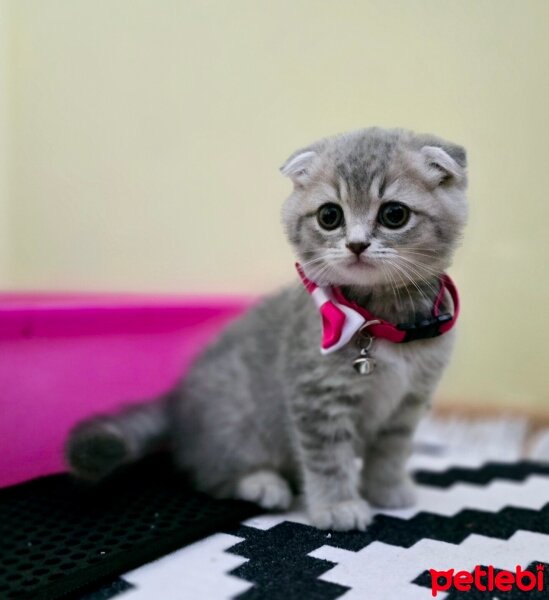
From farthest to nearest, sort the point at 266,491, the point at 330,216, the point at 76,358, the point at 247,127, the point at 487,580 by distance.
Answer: the point at 247,127 < the point at 76,358 < the point at 266,491 < the point at 330,216 < the point at 487,580

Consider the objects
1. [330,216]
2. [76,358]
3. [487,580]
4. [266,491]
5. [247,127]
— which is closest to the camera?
[487,580]

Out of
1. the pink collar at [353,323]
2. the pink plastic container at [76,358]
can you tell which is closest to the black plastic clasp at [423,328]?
the pink collar at [353,323]

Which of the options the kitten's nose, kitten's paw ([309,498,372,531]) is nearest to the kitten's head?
the kitten's nose

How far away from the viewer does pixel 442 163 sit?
92cm

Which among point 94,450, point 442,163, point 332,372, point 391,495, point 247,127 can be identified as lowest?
point 391,495

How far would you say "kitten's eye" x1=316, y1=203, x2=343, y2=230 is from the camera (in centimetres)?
94

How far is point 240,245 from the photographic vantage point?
1.65 meters

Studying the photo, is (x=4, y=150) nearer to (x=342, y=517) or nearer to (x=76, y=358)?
(x=76, y=358)

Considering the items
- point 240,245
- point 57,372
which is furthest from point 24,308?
point 240,245

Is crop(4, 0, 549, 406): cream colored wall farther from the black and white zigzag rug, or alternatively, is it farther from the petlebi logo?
the petlebi logo

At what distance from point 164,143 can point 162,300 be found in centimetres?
34

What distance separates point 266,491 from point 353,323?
327 millimetres

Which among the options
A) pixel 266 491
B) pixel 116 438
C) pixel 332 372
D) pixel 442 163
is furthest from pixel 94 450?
pixel 442 163

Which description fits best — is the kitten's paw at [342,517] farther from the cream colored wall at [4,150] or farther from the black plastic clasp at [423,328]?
the cream colored wall at [4,150]
